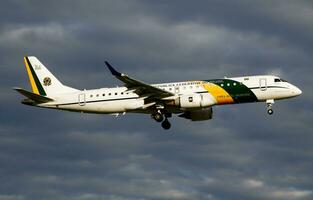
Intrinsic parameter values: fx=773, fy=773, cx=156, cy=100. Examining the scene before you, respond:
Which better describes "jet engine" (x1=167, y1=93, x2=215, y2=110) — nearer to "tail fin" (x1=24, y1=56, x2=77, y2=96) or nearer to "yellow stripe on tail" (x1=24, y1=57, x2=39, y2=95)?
"tail fin" (x1=24, y1=56, x2=77, y2=96)

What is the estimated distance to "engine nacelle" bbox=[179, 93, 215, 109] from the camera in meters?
68.2

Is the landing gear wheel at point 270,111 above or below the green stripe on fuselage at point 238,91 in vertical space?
below

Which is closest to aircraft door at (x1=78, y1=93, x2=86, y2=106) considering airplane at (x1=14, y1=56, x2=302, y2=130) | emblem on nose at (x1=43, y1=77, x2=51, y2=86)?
airplane at (x1=14, y1=56, x2=302, y2=130)

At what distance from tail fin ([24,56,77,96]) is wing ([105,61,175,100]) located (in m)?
8.40

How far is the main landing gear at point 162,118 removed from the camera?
70812 mm

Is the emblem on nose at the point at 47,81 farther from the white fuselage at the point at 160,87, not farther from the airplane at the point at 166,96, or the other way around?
the white fuselage at the point at 160,87

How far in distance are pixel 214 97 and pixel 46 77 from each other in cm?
1789

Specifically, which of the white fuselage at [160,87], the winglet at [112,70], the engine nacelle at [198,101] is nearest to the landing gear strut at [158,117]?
the white fuselage at [160,87]

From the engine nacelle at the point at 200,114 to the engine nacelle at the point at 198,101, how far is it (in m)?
5.23

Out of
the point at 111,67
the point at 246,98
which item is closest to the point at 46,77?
the point at 111,67

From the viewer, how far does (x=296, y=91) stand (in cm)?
6956

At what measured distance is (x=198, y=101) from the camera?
6812cm

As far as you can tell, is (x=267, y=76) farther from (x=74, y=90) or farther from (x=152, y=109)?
(x=74, y=90)

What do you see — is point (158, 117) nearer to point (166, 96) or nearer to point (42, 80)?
point (166, 96)
